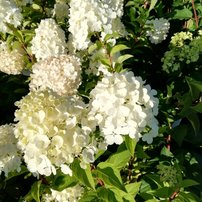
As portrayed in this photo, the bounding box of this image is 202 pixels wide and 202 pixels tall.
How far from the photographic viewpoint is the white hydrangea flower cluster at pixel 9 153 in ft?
5.95

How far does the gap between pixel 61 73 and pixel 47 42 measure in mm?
335

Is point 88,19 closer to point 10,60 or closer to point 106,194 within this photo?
point 10,60

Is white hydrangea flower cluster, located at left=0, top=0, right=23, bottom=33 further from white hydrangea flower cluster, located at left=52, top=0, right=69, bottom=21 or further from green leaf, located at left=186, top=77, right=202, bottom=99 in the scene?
green leaf, located at left=186, top=77, right=202, bottom=99

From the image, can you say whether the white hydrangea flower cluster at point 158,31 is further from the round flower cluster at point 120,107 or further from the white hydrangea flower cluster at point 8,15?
the round flower cluster at point 120,107

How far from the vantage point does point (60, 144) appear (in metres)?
1.53

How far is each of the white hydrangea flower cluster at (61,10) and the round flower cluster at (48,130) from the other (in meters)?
1.02

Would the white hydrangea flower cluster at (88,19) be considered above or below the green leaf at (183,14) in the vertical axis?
below

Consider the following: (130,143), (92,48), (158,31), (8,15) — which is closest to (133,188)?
(130,143)

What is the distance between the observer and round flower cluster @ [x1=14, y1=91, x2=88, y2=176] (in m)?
1.52

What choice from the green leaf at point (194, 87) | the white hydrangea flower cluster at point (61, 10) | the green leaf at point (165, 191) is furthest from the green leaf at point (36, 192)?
the white hydrangea flower cluster at point (61, 10)

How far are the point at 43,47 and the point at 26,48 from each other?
0.16 meters

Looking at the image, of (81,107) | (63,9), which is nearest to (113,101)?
(81,107)

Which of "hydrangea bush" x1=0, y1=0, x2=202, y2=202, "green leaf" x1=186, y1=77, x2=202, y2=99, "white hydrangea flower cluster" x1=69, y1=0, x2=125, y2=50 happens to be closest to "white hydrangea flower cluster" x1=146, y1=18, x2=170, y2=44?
"hydrangea bush" x1=0, y1=0, x2=202, y2=202

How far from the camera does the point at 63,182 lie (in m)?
1.83
